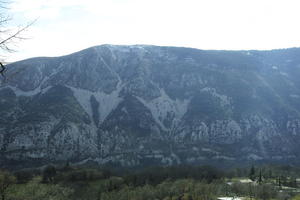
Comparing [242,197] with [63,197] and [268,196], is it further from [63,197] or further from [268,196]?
[63,197]

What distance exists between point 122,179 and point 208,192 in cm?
4907

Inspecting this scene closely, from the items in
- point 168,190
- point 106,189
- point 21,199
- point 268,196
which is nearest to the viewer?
point 21,199

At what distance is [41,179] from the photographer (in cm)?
19800

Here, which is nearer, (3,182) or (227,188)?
(3,182)

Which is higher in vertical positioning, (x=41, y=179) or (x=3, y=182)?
(x=3, y=182)

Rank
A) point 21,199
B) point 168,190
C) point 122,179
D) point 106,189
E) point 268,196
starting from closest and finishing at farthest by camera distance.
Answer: point 21,199 < point 268,196 < point 168,190 < point 106,189 < point 122,179

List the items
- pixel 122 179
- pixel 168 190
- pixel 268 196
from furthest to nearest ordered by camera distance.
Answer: pixel 122 179 < pixel 168 190 < pixel 268 196

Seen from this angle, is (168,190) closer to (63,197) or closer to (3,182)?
(63,197)

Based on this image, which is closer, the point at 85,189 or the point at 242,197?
the point at 242,197

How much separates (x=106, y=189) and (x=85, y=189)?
10.3 meters

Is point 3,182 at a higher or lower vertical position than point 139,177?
higher

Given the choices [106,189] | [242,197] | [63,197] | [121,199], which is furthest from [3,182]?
[242,197]

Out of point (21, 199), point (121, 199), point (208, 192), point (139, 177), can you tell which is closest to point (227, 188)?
point (208, 192)

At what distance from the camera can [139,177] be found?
19962cm
